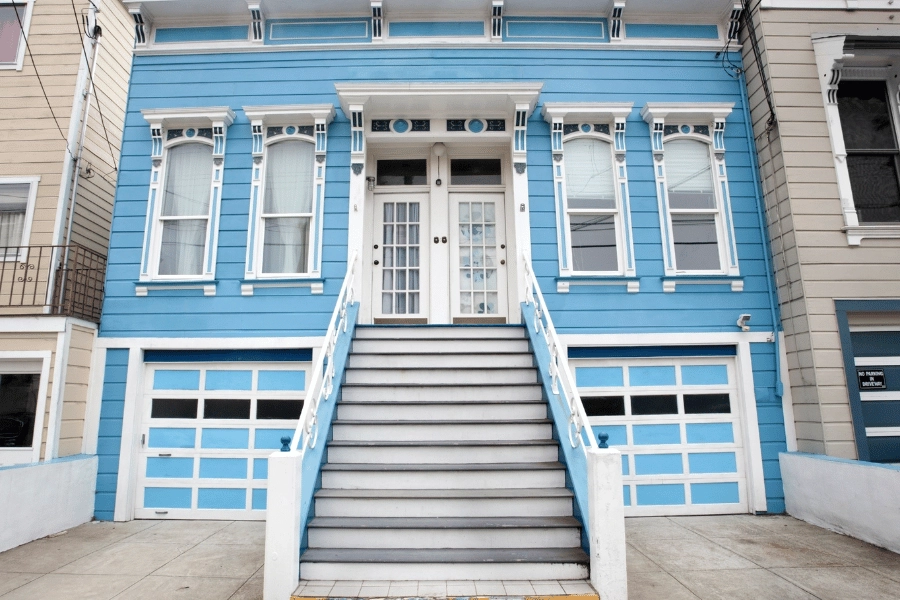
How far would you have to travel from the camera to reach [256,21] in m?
7.12

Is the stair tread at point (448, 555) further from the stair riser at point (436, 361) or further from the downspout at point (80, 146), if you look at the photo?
the downspout at point (80, 146)

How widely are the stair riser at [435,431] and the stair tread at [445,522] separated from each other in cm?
84

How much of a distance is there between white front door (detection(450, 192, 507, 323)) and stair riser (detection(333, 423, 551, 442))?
2245mm

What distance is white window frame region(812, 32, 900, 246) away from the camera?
616cm

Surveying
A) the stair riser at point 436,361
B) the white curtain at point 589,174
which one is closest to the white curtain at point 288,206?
the stair riser at point 436,361

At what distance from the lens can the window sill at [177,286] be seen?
258 inches

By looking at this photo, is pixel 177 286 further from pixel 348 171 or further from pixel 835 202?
pixel 835 202

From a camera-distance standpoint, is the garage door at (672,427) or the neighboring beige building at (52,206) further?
the garage door at (672,427)

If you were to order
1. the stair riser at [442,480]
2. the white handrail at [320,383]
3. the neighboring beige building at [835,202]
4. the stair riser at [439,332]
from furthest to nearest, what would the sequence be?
1. the stair riser at [439,332]
2. the neighboring beige building at [835,202]
3. the stair riser at [442,480]
4. the white handrail at [320,383]

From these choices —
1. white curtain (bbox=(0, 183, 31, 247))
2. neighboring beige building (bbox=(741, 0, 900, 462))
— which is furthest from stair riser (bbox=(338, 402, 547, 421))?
white curtain (bbox=(0, 183, 31, 247))

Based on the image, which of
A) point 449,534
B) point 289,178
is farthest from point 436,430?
point 289,178

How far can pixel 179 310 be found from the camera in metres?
6.53

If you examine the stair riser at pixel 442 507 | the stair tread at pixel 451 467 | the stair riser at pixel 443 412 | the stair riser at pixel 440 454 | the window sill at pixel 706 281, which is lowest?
the stair riser at pixel 442 507

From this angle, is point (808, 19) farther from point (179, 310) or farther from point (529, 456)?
point (179, 310)
